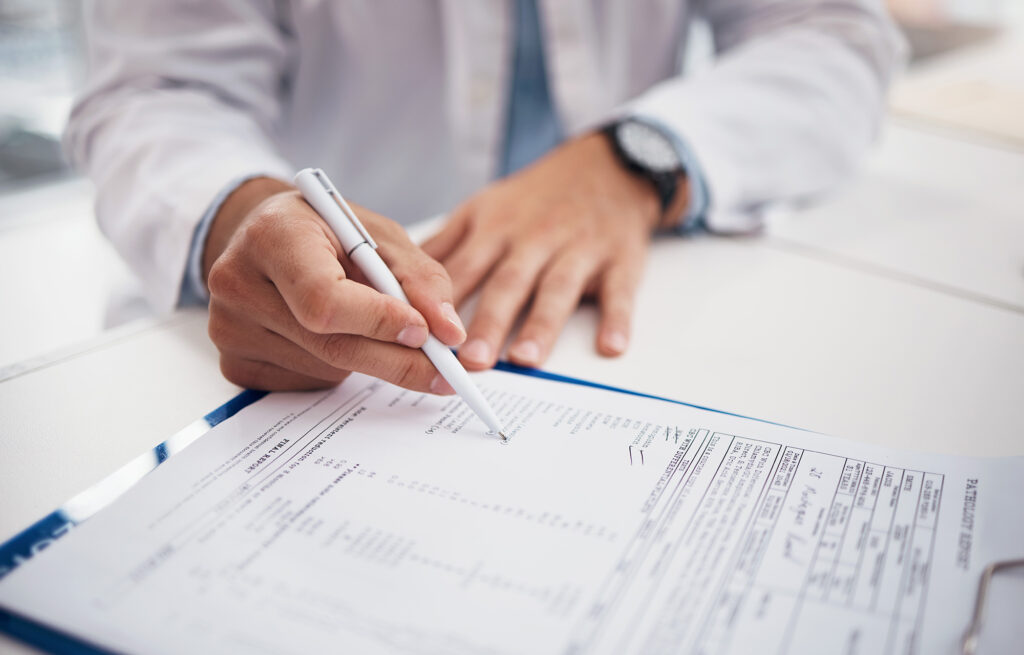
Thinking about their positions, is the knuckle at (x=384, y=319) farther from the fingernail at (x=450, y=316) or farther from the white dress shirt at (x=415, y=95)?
the white dress shirt at (x=415, y=95)

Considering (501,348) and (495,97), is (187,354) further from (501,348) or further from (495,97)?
(495,97)

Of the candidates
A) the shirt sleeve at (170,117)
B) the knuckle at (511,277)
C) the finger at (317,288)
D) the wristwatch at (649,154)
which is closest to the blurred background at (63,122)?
the shirt sleeve at (170,117)

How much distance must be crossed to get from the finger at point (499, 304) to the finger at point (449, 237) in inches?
2.2

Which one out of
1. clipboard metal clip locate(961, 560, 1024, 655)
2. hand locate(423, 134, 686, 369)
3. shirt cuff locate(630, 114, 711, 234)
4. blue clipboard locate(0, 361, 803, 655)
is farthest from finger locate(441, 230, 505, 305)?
Answer: clipboard metal clip locate(961, 560, 1024, 655)

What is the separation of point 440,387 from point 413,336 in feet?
0.12

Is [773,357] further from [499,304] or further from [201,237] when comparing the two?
[201,237]

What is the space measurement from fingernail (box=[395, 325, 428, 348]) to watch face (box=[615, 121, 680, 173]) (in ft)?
1.19

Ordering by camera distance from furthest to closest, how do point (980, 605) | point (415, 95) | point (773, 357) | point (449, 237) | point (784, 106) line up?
point (415, 95)
point (784, 106)
point (449, 237)
point (773, 357)
point (980, 605)

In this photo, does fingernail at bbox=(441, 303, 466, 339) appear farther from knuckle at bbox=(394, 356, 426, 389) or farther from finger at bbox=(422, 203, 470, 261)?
finger at bbox=(422, 203, 470, 261)

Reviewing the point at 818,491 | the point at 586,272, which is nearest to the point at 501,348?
the point at 586,272

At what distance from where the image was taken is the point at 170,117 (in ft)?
2.11

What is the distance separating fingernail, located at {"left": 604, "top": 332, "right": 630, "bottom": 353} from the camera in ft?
1.66

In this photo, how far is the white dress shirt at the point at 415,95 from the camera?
0.62 m

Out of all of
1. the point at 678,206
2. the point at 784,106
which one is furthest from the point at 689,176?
the point at 784,106
